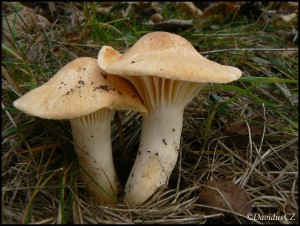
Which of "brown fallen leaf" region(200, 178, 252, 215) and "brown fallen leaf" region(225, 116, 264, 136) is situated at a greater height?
"brown fallen leaf" region(225, 116, 264, 136)

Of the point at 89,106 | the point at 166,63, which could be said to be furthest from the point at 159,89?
the point at 89,106

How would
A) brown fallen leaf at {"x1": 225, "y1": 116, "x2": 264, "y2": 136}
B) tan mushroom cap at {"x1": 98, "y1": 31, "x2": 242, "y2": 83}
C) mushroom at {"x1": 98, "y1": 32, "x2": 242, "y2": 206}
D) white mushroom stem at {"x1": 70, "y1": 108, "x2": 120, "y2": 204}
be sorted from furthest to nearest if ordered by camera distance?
brown fallen leaf at {"x1": 225, "y1": 116, "x2": 264, "y2": 136} < white mushroom stem at {"x1": 70, "y1": 108, "x2": 120, "y2": 204} < mushroom at {"x1": 98, "y1": 32, "x2": 242, "y2": 206} < tan mushroom cap at {"x1": 98, "y1": 31, "x2": 242, "y2": 83}

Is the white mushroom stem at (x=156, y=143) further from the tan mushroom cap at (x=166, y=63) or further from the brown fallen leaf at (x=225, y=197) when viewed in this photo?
the brown fallen leaf at (x=225, y=197)

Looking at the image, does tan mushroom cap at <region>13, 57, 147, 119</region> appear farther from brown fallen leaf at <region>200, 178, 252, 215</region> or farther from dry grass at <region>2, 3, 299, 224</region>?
brown fallen leaf at <region>200, 178, 252, 215</region>

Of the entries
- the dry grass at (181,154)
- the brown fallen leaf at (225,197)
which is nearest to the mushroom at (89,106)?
the dry grass at (181,154)

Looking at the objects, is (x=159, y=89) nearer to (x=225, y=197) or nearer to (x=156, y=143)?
(x=156, y=143)

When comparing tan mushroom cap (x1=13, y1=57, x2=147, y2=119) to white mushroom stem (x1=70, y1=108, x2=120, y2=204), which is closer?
tan mushroom cap (x1=13, y1=57, x2=147, y2=119)

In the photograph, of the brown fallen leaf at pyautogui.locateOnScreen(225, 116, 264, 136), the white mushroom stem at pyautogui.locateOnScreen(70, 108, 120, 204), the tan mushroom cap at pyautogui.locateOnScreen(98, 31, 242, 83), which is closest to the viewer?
the tan mushroom cap at pyautogui.locateOnScreen(98, 31, 242, 83)

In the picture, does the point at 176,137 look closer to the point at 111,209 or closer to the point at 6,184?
the point at 111,209

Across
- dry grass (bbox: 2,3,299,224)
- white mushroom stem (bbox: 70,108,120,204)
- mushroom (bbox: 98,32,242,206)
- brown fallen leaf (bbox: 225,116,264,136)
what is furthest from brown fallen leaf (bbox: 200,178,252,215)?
white mushroom stem (bbox: 70,108,120,204)
